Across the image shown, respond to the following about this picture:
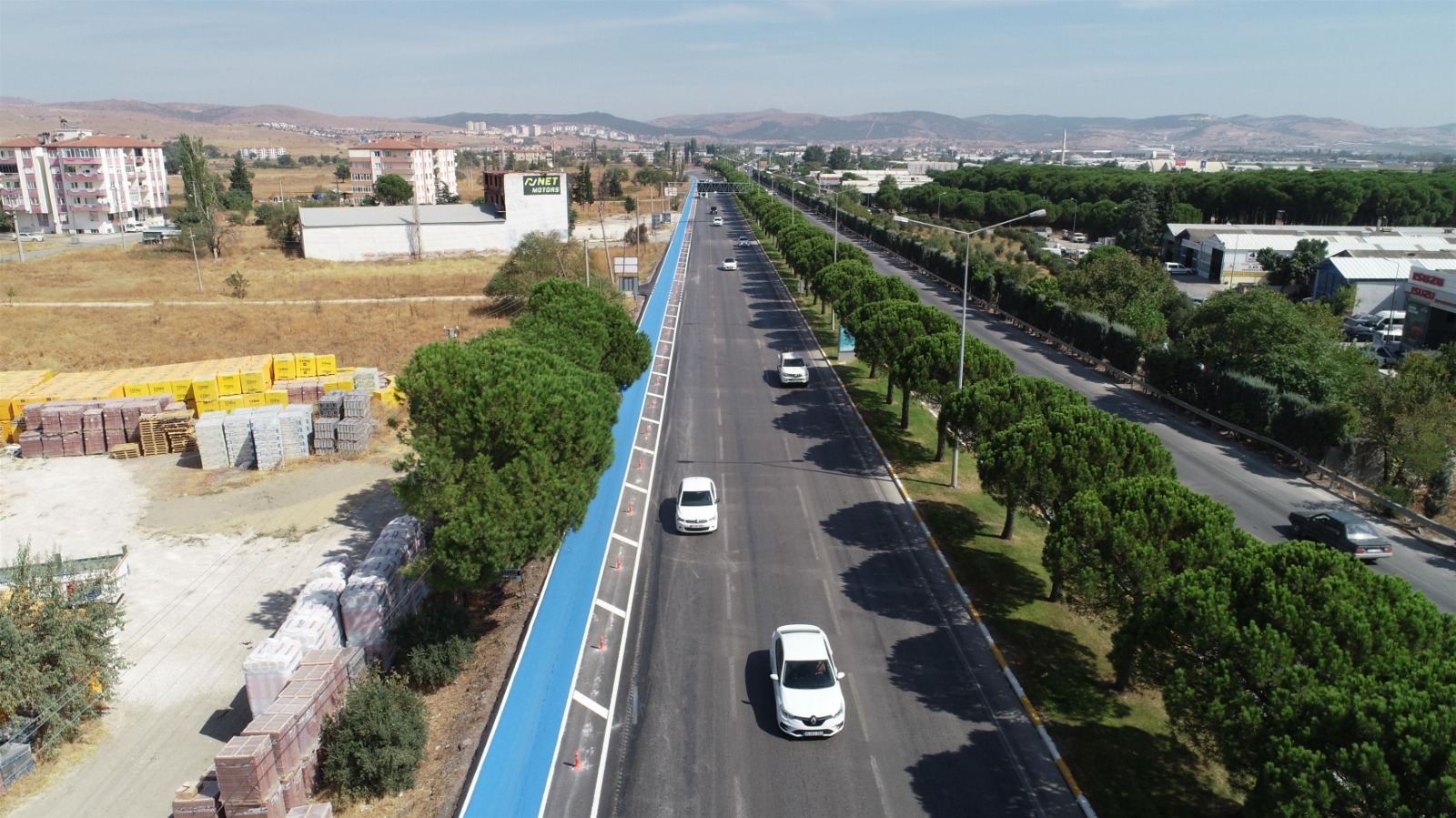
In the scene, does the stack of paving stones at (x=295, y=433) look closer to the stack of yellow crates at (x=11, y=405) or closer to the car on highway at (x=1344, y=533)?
the stack of yellow crates at (x=11, y=405)

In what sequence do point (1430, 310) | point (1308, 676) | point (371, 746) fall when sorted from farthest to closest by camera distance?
point (1430, 310), point (371, 746), point (1308, 676)

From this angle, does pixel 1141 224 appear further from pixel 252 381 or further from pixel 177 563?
pixel 177 563

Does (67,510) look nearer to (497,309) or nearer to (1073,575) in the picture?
(1073,575)

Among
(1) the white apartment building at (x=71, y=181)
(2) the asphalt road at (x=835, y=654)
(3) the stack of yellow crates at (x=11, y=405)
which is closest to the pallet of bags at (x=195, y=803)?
(2) the asphalt road at (x=835, y=654)

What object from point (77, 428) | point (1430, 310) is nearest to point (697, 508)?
point (77, 428)

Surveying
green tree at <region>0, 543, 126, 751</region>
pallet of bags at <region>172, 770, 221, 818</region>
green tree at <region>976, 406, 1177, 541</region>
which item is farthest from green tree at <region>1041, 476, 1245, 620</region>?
green tree at <region>0, 543, 126, 751</region>
